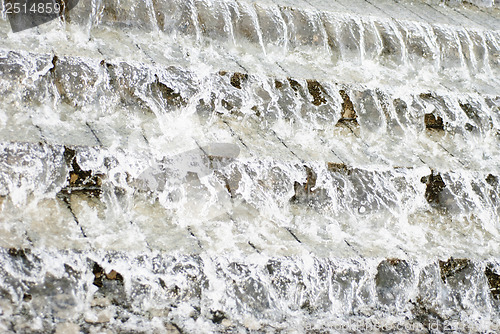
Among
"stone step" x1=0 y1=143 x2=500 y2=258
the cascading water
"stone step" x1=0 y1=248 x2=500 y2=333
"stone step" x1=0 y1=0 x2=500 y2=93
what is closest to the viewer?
"stone step" x1=0 y1=248 x2=500 y2=333

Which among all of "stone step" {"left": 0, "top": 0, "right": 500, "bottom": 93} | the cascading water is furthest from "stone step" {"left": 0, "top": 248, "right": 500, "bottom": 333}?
"stone step" {"left": 0, "top": 0, "right": 500, "bottom": 93}

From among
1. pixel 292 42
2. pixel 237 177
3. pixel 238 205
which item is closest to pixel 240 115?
pixel 237 177

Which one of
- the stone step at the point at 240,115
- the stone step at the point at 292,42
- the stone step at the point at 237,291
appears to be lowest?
the stone step at the point at 237,291

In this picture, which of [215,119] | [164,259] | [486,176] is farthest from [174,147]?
[486,176]

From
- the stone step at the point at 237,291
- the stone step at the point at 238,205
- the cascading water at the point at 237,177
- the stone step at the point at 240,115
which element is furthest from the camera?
the stone step at the point at 240,115

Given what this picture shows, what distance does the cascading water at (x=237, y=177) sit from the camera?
342 centimetres

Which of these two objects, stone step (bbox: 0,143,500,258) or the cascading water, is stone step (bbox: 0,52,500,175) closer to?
the cascading water

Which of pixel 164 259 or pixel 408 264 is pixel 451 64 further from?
pixel 164 259

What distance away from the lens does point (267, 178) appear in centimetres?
414

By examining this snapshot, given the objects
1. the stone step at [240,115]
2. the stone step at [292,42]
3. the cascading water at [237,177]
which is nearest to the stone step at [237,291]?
the cascading water at [237,177]

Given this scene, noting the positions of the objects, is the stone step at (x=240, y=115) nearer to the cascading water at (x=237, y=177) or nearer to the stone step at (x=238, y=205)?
the cascading water at (x=237, y=177)

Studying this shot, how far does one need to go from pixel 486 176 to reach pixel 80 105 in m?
3.21

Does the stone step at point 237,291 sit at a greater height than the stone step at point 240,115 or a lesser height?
lesser

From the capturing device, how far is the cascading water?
342 cm
